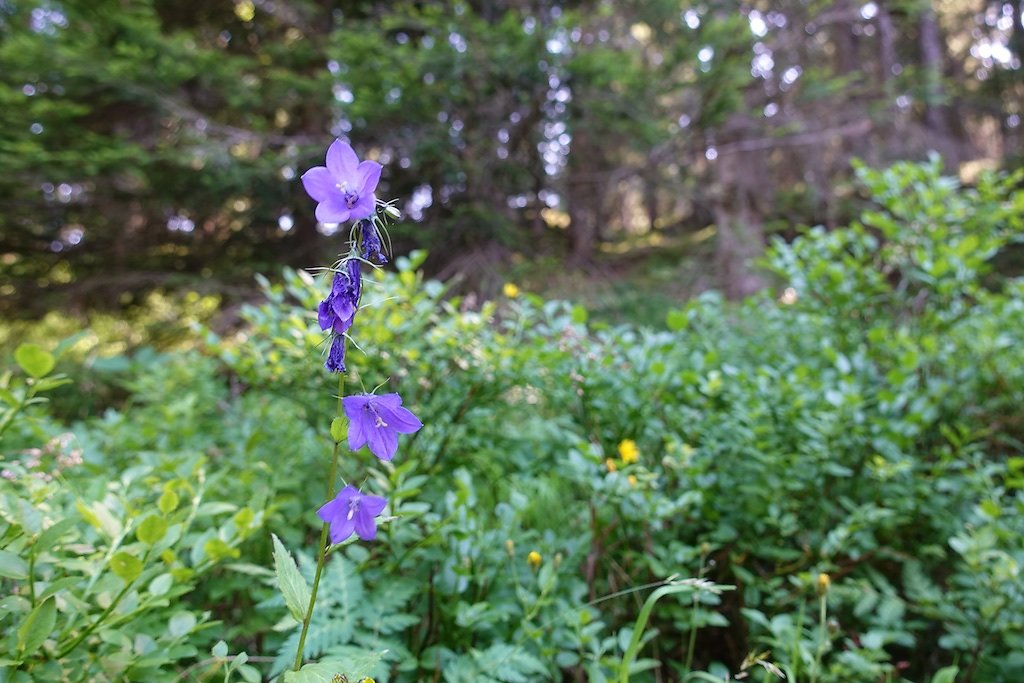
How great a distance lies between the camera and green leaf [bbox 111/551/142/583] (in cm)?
88

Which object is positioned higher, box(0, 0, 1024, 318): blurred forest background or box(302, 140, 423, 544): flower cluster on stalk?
box(0, 0, 1024, 318): blurred forest background

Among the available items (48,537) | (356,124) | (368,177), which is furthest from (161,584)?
(356,124)

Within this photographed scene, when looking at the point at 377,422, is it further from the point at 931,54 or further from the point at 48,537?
the point at 931,54

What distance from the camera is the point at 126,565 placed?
2.91 ft

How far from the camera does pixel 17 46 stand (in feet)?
12.4

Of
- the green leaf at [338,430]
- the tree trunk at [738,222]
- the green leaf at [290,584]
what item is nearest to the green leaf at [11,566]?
the green leaf at [290,584]

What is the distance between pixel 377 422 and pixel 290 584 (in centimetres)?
22

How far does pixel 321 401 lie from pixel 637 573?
1.03 m

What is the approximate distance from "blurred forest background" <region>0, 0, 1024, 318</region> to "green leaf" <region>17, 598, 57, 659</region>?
138 inches

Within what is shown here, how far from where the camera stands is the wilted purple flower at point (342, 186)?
71cm

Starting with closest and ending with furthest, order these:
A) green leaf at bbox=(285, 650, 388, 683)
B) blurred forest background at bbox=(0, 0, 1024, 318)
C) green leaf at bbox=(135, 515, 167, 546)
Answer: green leaf at bbox=(285, 650, 388, 683), green leaf at bbox=(135, 515, 167, 546), blurred forest background at bbox=(0, 0, 1024, 318)

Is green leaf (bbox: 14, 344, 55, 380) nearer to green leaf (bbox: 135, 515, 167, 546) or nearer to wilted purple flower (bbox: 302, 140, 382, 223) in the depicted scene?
green leaf (bbox: 135, 515, 167, 546)

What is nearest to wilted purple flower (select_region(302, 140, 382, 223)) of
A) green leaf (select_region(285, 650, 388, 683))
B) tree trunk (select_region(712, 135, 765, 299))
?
green leaf (select_region(285, 650, 388, 683))

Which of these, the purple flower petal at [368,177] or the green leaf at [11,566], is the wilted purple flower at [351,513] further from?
the green leaf at [11,566]
